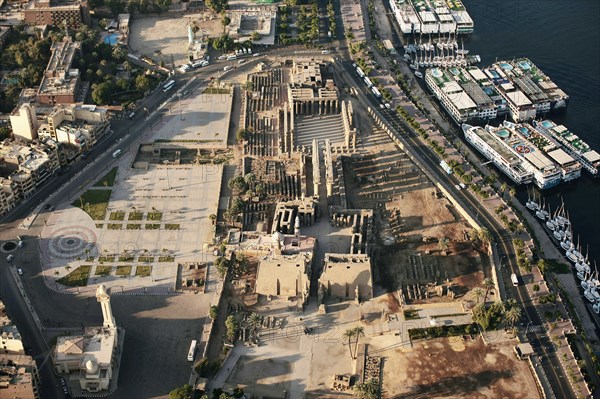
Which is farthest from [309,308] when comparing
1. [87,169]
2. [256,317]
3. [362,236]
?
[87,169]

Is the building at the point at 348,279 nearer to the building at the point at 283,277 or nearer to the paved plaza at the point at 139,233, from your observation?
the building at the point at 283,277

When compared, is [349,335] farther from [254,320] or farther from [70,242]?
[70,242]

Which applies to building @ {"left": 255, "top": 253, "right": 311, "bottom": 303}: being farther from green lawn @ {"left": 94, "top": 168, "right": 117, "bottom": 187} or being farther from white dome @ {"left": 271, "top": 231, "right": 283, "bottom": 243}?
green lawn @ {"left": 94, "top": 168, "right": 117, "bottom": 187}

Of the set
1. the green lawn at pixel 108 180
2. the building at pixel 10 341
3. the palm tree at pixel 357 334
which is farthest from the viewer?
the green lawn at pixel 108 180

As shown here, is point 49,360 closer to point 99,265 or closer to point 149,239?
point 99,265

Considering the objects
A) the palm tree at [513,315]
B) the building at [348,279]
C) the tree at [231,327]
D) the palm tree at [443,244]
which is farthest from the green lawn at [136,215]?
the palm tree at [513,315]

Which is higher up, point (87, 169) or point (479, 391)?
point (87, 169)

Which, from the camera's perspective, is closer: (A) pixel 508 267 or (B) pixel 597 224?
(A) pixel 508 267
